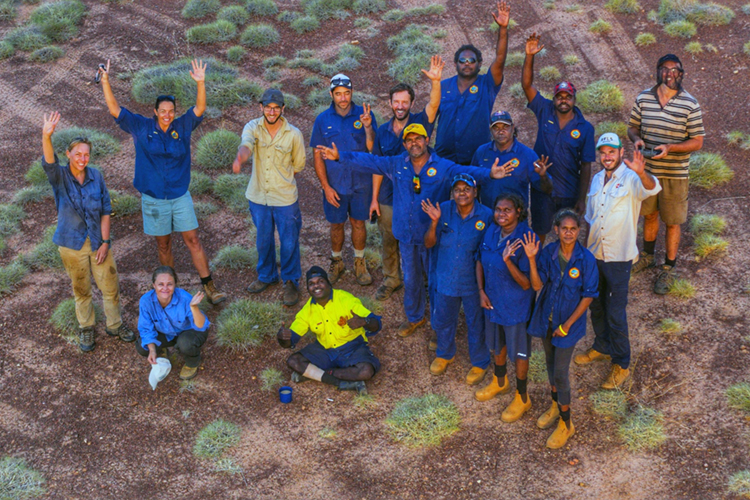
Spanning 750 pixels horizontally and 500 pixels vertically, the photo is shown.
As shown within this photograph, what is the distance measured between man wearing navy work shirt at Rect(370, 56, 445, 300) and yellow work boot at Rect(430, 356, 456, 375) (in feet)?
4.28

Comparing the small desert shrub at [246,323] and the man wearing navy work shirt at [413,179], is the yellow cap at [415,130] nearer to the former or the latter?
the man wearing navy work shirt at [413,179]

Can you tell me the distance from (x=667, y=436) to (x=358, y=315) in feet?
9.46

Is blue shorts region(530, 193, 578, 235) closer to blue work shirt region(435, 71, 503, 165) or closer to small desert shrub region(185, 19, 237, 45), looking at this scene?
blue work shirt region(435, 71, 503, 165)

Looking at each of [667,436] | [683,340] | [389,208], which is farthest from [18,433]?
[683,340]

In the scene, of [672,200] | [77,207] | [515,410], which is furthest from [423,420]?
[77,207]

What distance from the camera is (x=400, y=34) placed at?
13781mm

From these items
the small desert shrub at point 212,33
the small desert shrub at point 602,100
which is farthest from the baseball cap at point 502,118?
the small desert shrub at point 212,33

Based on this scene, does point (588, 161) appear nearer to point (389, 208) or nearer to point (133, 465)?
point (389, 208)

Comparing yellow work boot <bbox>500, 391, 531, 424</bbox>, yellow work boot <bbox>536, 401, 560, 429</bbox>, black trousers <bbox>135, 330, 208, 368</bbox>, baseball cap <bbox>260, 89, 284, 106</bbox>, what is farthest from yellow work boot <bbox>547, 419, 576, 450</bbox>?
baseball cap <bbox>260, 89, 284, 106</bbox>

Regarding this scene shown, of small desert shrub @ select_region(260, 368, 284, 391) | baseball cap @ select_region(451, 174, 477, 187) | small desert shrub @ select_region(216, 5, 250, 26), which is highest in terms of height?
baseball cap @ select_region(451, 174, 477, 187)

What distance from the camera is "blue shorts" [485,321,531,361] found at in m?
5.93

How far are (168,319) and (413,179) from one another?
269 centimetres

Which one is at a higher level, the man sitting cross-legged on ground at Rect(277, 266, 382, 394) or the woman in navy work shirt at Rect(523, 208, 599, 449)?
the woman in navy work shirt at Rect(523, 208, 599, 449)

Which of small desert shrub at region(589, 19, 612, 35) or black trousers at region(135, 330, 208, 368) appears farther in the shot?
small desert shrub at region(589, 19, 612, 35)
